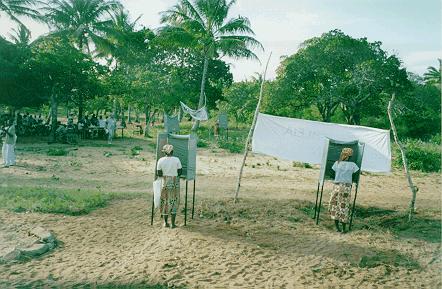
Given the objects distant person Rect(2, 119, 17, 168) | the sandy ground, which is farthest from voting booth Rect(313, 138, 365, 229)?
distant person Rect(2, 119, 17, 168)

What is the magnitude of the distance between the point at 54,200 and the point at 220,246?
4.10 m

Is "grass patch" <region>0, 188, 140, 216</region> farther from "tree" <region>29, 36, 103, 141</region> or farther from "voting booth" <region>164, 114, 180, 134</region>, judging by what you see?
"voting booth" <region>164, 114, 180, 134</region>

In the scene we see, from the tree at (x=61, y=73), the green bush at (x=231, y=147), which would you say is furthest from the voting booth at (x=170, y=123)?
the tree at (x=61, y=73)

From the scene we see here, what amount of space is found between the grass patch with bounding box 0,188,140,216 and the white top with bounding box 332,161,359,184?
5087 mm

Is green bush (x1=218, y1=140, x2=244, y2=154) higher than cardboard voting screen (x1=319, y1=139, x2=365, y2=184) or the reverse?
the reverse

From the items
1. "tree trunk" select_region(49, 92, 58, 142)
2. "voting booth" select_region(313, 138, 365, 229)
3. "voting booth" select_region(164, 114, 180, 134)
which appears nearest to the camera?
"voting booth" select_region(313, 138, 365, 229)

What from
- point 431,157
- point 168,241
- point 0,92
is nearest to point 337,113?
point 431,157

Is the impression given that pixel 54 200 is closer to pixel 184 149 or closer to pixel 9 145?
pixel 184 149

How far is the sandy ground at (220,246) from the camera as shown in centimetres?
559

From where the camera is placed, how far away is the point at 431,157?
53.5 feet

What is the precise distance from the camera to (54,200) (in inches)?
337

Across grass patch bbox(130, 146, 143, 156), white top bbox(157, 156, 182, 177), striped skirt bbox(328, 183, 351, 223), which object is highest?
white top bbox(157, 156, 182, 177)

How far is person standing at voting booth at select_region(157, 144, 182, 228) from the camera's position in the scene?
7.26 metres

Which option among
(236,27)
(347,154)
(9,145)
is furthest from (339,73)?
(9,145)
